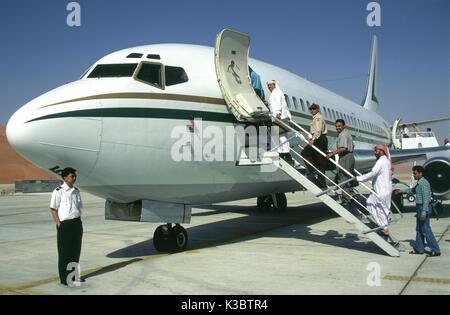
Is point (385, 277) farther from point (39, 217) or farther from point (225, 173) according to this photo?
point (39, 217)

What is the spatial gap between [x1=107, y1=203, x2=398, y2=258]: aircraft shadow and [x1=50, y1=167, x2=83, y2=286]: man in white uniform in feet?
7.92

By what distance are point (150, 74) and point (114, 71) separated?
26.4 inches

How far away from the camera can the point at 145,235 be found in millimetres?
12602

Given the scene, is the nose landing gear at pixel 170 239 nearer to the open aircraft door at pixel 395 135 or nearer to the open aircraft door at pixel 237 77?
the open aircraft door at pixel 237 77

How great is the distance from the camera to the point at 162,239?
9.70m

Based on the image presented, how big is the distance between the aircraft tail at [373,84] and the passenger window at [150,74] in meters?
26.9

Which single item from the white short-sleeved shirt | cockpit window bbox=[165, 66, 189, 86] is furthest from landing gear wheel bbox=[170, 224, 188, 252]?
cockpit window bbox=[165, 66, 189, 86]

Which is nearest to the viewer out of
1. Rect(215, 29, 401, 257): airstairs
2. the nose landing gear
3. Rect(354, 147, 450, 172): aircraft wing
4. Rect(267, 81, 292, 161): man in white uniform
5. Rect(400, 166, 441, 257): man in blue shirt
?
Rect(400, 166, 441, 257): man in blue shirt

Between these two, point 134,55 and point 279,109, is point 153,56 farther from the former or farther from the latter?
point 279,109

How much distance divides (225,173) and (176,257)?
78.9 inches

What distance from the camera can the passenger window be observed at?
8.49 m
